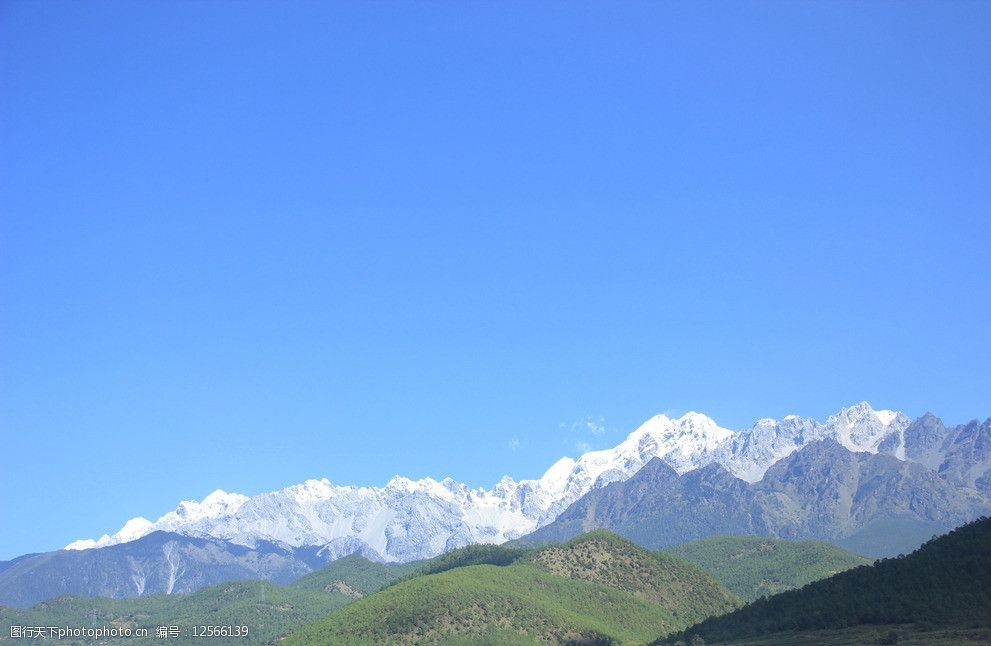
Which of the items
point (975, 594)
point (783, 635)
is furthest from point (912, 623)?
point (783, 635)

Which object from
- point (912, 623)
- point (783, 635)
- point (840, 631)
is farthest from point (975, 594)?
point (783, 635)

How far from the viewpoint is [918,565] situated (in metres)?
199

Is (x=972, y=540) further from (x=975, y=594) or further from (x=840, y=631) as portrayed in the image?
(x=840, y=631)

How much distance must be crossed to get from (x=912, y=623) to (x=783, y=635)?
25.9m

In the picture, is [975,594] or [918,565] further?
[918,565]

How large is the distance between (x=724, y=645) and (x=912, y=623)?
36770 mm

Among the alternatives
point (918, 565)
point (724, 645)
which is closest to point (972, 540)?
point (918, 565)

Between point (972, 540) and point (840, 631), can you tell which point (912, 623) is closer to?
point (840, 631)

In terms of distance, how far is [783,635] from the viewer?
191750mm

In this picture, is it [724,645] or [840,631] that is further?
[724,645]

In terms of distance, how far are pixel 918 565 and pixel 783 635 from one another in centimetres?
3128

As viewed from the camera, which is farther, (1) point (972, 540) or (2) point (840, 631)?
(1) point (972, 540)

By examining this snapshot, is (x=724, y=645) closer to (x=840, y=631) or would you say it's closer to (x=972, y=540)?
(x=840, y=631)

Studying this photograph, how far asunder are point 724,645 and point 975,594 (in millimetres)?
46477
